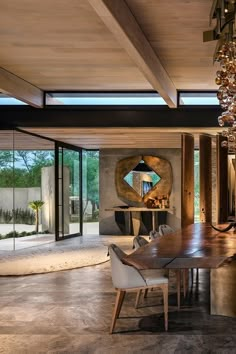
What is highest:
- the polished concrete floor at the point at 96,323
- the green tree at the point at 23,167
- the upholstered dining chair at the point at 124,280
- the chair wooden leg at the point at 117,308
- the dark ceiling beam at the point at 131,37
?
the dark ceiling beam at the point at 131,37

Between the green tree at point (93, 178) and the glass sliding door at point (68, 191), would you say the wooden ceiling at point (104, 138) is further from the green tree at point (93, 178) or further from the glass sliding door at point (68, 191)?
the green tree at point (93, 178)

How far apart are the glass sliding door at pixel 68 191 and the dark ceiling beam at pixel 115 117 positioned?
10.7ft

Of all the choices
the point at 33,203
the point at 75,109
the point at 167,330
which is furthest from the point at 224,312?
the point at 33,203

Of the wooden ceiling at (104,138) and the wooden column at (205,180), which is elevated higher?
the wooden ceiling at (104,138)

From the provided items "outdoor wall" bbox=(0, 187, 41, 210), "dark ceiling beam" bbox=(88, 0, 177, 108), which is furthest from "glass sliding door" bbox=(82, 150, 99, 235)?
"dark ceiling beam" bbox=(88, 0, 177, 108)

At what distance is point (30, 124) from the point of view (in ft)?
25.8

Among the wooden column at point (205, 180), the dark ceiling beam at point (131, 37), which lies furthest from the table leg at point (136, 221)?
the dark ceiling beam at point (131, 37)

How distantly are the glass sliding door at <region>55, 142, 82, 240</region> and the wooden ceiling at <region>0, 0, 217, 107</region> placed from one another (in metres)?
4.46

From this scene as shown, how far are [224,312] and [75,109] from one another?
15.0 ft

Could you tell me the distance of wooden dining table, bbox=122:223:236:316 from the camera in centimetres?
330

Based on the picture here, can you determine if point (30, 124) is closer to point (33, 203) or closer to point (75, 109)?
point (75, 109)

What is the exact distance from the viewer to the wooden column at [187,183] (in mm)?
7984

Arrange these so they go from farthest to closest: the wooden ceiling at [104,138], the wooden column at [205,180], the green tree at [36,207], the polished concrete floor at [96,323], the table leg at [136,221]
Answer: the table leg at [136,221] → the green tree at [36,207] → the wooden ceiling at [104,138] → the wooden column at [205,180] → the polished concrete floor at [96,323]

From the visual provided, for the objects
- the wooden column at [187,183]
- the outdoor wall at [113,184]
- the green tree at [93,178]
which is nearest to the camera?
the wooden column at [187,183]
